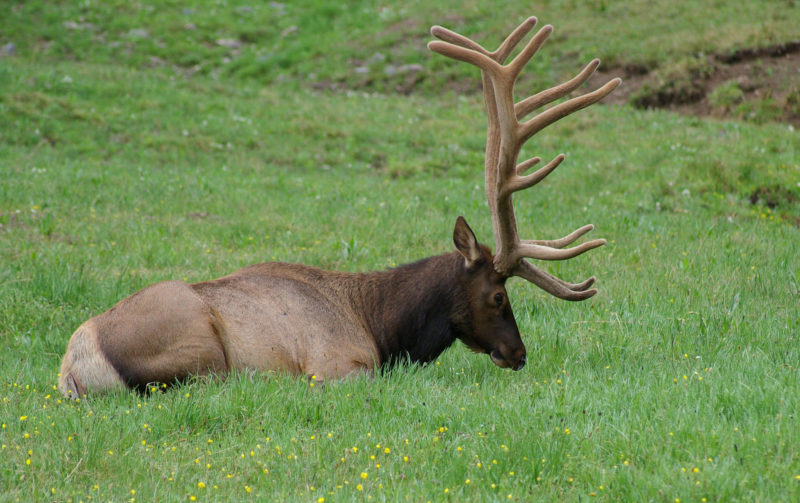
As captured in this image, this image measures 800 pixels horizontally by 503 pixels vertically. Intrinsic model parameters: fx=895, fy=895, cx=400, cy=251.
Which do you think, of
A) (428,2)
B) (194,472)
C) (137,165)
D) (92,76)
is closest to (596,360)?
(194,472)

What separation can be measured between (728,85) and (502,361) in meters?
12.7

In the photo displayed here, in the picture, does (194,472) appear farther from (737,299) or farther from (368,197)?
(368,197)

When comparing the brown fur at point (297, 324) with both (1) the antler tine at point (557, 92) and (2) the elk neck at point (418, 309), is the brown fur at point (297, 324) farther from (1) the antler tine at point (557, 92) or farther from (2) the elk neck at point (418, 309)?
(1) the antler tine at point (557, 92)

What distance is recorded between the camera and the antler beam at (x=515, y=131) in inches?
254

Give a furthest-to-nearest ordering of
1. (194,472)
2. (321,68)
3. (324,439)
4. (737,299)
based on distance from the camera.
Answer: (321,68), (737,299), (324,439), (194,472)

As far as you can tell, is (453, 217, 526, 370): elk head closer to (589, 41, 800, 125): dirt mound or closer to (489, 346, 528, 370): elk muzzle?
(489, 346, 528, 370): elk muzzle

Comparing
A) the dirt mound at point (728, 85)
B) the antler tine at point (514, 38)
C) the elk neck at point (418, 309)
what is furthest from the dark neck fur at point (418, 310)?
the dirt mound at point (728, 85)

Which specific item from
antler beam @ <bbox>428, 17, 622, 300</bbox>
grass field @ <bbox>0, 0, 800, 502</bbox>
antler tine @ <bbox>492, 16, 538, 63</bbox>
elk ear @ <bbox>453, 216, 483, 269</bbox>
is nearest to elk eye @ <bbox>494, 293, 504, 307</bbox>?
antler beam @ <bbox>428, 17, 622, 300</bbox>

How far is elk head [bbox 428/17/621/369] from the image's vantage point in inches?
258

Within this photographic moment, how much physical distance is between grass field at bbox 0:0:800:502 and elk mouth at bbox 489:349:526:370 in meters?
0.20

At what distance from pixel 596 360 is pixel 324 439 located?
2.60 meters

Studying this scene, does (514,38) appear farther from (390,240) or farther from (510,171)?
(390,240)

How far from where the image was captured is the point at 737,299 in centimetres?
802

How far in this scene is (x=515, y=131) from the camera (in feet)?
22.0
